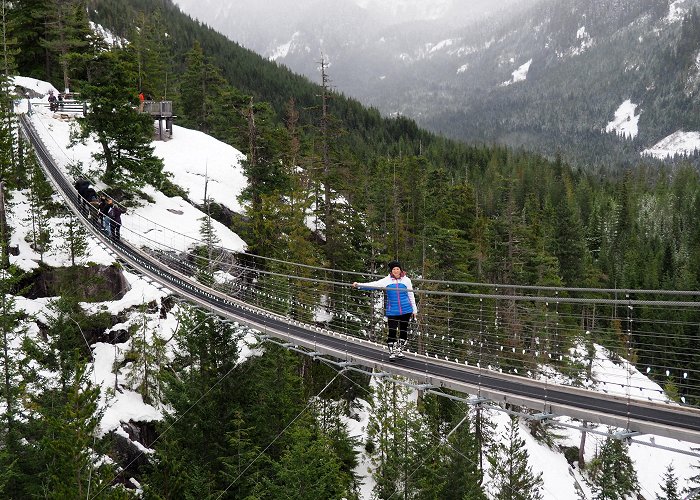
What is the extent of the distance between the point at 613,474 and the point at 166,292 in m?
19.5

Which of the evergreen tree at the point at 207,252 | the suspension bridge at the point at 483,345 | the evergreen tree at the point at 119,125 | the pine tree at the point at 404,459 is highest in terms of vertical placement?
the evergreen tree at the point at 119,125

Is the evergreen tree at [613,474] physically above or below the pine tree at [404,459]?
below

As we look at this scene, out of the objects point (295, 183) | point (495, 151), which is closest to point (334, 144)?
point (295, 183)

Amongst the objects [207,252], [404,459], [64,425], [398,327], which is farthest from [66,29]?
[398,327]

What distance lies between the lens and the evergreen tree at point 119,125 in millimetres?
20391

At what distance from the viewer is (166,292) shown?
13.2 metres

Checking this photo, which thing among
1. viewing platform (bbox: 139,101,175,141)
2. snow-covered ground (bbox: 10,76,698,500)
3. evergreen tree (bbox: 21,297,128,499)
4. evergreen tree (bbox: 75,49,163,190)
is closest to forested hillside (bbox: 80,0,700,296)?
snow-covered ground (bbox: 10,76,698,500)

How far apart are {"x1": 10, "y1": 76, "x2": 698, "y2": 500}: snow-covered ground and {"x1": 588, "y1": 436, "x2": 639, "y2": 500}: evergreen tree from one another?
3.79 ft

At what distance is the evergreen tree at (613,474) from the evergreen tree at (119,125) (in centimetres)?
2057

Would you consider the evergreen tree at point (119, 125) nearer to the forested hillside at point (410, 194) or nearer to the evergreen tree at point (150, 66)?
the forested hillside at point (410, 194)

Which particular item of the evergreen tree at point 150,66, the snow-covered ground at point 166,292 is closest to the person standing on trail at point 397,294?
the snow-covered ground at point 166,292

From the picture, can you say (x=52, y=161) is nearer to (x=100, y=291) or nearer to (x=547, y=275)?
(x=100, y=291)

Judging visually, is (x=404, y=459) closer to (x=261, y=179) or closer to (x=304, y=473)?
(x=304, y=473)

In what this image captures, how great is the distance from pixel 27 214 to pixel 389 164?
2842 cm
